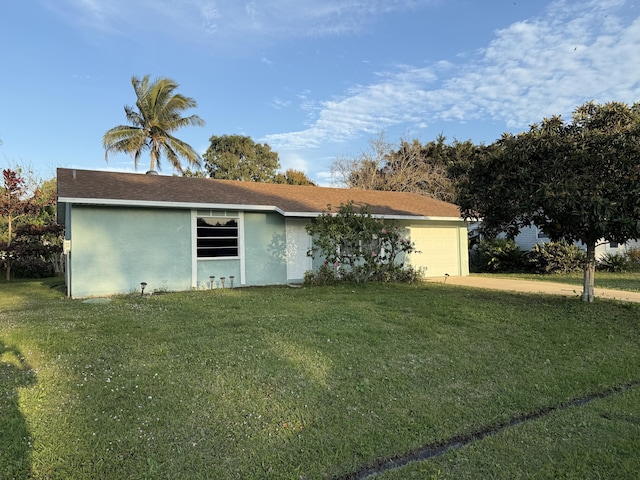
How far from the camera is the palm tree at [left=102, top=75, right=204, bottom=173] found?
2352cm

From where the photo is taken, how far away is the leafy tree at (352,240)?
1137cm

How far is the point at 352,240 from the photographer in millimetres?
11555

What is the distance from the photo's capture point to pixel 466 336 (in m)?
6.12

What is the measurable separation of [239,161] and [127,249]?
28.2 m

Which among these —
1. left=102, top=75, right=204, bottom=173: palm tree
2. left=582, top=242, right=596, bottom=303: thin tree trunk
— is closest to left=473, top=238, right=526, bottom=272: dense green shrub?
left=582, top=242, right=596, bottom=303: thin tree trunk

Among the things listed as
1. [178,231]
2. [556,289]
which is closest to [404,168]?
[556,289]

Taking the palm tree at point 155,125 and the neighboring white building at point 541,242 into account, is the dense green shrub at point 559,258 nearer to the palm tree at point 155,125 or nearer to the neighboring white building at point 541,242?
the neighboring white building at point 541,242

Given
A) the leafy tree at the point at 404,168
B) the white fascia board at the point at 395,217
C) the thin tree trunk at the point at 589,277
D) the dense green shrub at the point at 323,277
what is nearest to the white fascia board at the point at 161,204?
the white fascia board at the point at 395,217

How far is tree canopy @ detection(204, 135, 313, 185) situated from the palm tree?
11572mm

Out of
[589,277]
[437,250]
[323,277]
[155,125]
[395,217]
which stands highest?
[155,125]

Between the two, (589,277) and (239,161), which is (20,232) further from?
(239,161)

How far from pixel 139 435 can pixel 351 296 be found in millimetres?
6612

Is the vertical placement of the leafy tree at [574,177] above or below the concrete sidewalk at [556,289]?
above

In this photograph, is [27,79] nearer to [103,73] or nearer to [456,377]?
[103,73]
